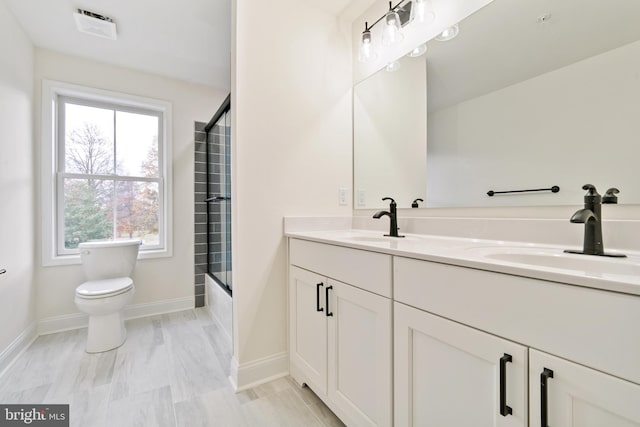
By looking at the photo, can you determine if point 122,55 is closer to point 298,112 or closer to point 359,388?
point 298,112

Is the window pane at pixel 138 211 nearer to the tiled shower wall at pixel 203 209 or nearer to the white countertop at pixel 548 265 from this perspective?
the tiled shower wall at pixel 203 209

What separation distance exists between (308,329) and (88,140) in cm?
266

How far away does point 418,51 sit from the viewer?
1.55 meters

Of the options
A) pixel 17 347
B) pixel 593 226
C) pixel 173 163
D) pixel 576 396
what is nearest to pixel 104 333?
pixel 17 347

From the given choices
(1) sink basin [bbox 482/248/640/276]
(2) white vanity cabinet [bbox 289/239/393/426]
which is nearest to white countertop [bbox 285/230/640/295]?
(1) sink basin [bbox 482/248/640/276]

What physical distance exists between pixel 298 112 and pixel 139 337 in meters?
2.13

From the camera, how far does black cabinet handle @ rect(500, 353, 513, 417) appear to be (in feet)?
2.21

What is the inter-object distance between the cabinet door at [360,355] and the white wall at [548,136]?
0.74m

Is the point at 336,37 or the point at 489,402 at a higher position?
the point at 336,37

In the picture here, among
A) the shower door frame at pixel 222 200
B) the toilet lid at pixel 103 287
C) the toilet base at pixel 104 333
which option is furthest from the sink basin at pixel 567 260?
the toilet base at pixel 104 333

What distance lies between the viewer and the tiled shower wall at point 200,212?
2.84 metres

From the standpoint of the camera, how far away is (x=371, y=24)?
5.98 feet

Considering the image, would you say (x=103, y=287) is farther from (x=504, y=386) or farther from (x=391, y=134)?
(x=504, y=386)

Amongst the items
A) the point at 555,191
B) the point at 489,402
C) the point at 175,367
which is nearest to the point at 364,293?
the point at 489,402
